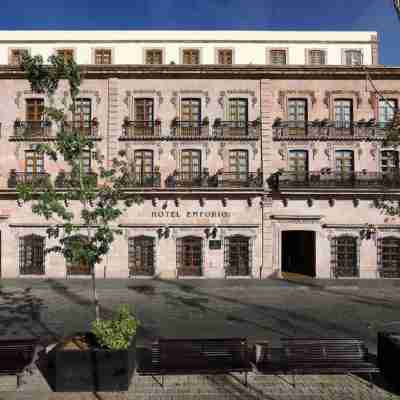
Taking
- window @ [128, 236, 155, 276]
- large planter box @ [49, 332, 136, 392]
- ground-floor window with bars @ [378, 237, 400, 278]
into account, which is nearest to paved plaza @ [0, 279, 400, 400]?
large planter box @ [49, 332, 136, 392]

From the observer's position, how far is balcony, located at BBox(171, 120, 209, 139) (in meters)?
19.7

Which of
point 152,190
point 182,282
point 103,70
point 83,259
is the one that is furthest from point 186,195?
point 83,259

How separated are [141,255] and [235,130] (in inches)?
377

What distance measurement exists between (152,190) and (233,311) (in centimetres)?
881

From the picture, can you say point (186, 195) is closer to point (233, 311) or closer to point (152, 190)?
point (152, 190)

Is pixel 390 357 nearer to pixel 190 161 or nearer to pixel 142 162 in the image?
pixel 190 161

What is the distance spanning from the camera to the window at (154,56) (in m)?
22.3

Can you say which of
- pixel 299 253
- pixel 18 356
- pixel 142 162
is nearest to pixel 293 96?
pixel 142 162

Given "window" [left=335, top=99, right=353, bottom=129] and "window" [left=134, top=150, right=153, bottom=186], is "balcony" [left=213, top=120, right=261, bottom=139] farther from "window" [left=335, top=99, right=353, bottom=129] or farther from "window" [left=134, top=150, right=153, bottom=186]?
"window" [left=335, top=99, right=353, bottom=129]

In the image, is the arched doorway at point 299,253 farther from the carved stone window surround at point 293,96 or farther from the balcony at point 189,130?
the balcony at point 189,130

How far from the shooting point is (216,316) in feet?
41.8

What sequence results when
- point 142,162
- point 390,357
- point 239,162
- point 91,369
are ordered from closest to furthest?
point 91,369, point 390,357, point 142,162, point 239,162

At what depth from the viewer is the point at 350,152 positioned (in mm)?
20109

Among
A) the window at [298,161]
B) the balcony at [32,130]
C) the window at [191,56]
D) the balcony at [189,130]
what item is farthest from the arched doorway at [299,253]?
the balcony at [32,130]
